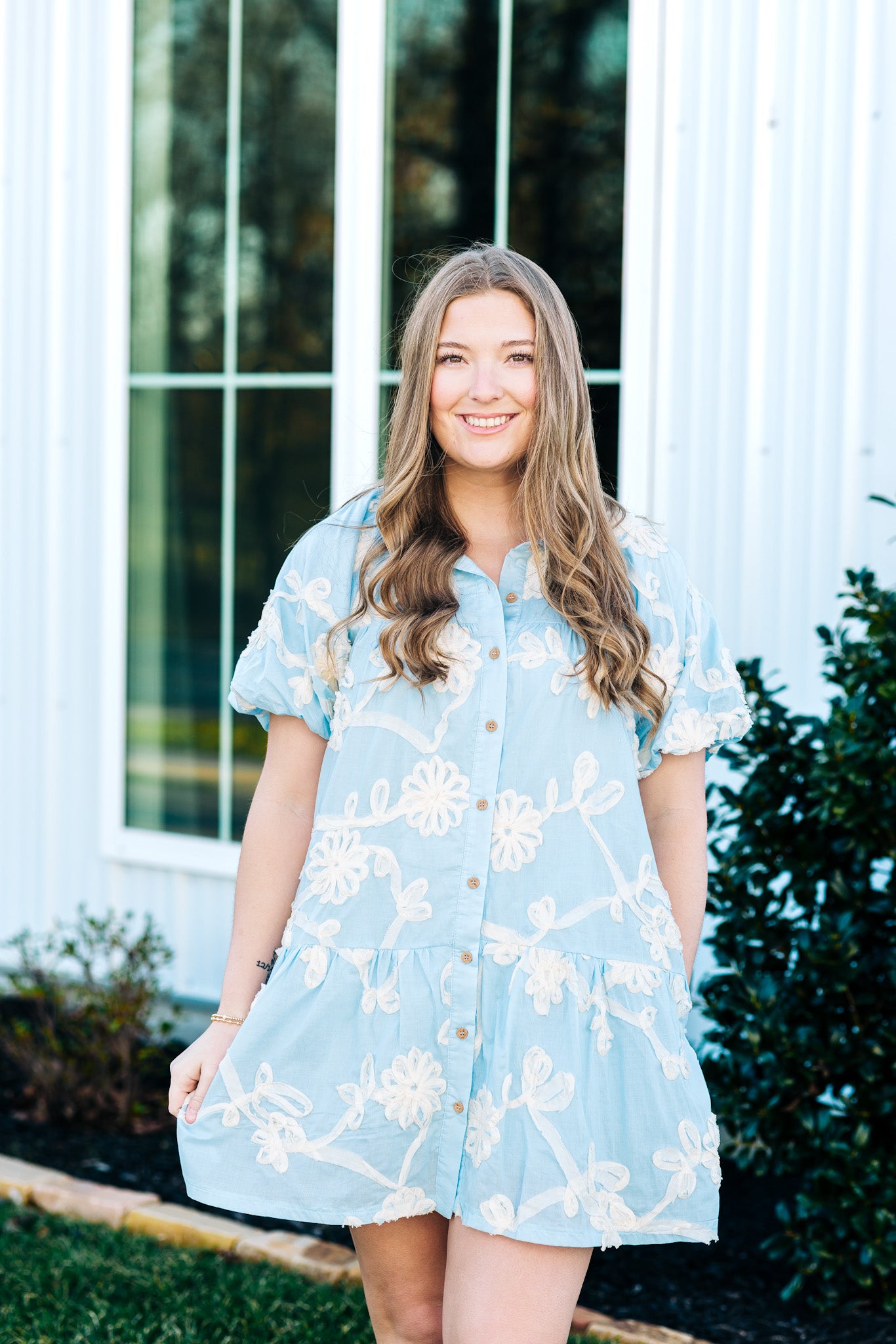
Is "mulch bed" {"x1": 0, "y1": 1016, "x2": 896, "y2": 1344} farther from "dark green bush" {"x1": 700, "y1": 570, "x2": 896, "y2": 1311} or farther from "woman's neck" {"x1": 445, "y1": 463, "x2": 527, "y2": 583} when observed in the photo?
"woman's neck" {"x1": 445, "y1": 463, "x2": 527, "y2": 583}

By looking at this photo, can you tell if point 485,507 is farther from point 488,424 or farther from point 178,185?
point 178,185

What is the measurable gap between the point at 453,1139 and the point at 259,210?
3.60 metres

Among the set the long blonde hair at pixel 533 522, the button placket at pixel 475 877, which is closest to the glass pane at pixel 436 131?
the long blonde hair at pixel 533 522

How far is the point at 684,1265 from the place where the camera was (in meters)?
3.27

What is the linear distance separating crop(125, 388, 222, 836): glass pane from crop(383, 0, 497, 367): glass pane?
0.89 metres

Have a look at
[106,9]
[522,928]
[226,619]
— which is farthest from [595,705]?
[106,9]

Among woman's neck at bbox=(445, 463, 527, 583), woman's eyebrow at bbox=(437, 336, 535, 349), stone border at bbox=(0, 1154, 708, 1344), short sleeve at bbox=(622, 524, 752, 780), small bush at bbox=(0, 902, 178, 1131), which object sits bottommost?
stone border at bbox=(0, 1154, 708, 1344)

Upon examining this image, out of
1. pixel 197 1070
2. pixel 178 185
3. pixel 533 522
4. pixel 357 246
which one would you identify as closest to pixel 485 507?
pixel 533 522

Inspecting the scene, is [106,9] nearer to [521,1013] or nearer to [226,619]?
[226,619]

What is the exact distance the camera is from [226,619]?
4.84 meters

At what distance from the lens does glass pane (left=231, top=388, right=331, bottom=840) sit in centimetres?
462

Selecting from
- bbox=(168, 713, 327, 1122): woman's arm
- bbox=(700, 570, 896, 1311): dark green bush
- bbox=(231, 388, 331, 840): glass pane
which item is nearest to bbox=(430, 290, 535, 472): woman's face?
bbox=(168, 713, 327, 1122): woman's arm

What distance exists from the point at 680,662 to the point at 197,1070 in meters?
0.89

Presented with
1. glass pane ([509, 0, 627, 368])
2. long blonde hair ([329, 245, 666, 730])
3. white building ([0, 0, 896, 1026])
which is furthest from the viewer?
glass pane ([509, 0, 627, 368])
